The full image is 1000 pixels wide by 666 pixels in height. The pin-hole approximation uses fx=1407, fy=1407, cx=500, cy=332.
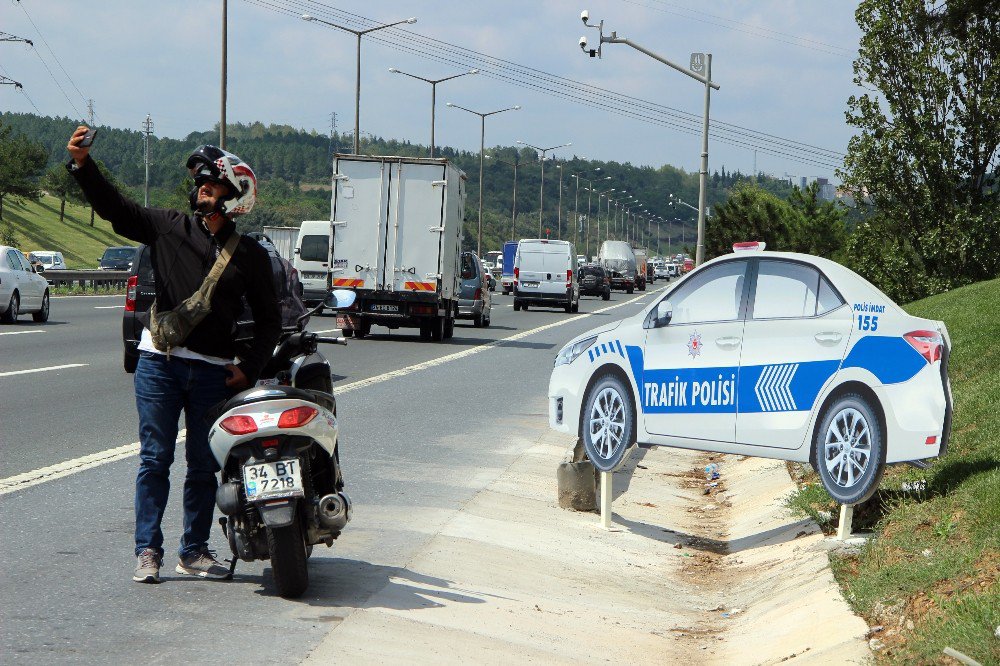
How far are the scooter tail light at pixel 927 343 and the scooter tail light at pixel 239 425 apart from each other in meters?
3.46

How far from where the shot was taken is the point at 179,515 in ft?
27.2

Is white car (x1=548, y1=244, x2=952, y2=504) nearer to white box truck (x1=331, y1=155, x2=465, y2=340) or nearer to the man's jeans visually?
the man's jeans

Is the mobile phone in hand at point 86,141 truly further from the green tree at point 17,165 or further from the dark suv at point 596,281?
the green tree at point 17,165

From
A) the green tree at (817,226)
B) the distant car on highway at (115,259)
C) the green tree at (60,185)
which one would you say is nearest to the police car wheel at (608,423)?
the green tree at (817,226)

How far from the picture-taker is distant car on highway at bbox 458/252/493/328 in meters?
34.5

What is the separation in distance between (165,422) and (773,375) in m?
3.34

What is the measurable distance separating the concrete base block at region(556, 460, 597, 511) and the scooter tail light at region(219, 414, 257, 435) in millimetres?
3783

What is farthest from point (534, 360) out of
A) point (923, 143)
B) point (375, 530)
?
point (375, 530)

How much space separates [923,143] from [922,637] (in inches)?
867

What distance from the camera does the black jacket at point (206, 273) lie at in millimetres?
6141

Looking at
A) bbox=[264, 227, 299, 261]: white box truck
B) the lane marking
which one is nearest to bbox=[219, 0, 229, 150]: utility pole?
bbox=[264, 227, 299, 261]: white box truck

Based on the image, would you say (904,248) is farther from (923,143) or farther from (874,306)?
(874,306)

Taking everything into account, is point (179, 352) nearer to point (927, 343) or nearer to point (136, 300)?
point (927, 343)

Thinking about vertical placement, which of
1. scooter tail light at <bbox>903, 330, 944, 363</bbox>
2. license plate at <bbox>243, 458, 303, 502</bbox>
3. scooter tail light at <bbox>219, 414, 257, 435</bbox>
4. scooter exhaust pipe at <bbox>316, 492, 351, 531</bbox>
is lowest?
scooter exhaust pipe at <bbox>316, 492, 351, 531</bbox>
